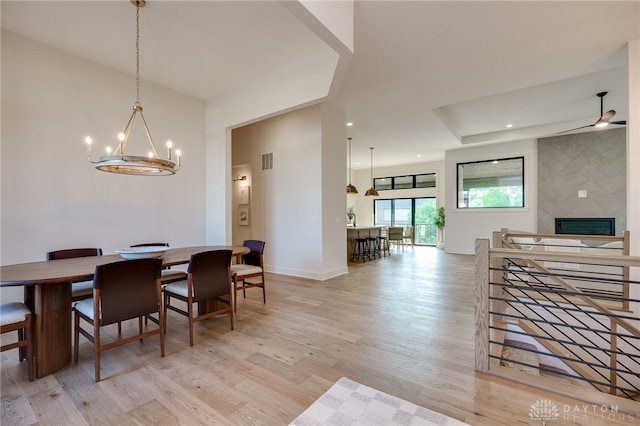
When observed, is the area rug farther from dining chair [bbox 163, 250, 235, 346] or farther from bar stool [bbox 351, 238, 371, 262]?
bar stool [bbox 351, 238, 371, 262]

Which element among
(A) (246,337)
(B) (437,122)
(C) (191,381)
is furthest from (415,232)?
(C) (191,381)

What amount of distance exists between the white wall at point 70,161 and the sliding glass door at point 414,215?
28.3 ft

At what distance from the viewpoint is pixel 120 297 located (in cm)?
213

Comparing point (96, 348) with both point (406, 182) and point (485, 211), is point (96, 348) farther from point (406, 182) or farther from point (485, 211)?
point (406, 182)

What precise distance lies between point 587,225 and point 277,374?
26.4 ft

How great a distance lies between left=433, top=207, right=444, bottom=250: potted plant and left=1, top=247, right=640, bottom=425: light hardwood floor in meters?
6.82

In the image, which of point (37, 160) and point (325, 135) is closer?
point (37, 160)

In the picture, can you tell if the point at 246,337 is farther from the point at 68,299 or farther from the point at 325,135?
the point at 325,135

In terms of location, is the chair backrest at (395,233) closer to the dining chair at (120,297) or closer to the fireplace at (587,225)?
the fireplace at (587,225)

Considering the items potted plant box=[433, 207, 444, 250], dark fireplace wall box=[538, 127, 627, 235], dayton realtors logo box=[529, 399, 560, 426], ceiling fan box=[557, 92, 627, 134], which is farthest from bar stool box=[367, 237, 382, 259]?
dayton realtors logo box=[529, 399, 560, 426]

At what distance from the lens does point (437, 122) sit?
6.09 m

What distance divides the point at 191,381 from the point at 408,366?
5.41 ft

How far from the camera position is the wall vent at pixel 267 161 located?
5.64 meters

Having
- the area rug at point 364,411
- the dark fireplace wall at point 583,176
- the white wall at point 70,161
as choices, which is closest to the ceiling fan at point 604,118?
the dark fireplace wall at point 583,176
